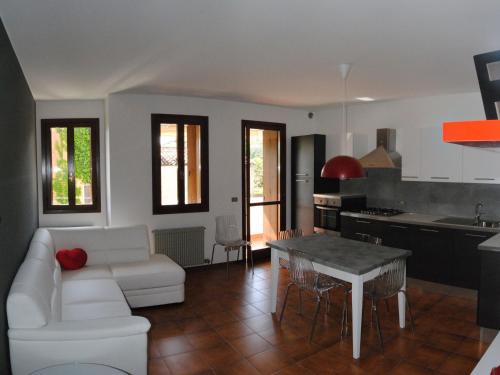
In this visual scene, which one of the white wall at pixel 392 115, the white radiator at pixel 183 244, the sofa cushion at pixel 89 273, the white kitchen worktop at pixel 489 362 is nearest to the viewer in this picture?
the white kitchen worktop at pixel 489 362

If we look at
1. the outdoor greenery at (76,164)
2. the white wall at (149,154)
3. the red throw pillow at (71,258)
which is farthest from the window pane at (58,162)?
the red throw pillow at (71,258)

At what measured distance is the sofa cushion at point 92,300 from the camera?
10.2ft

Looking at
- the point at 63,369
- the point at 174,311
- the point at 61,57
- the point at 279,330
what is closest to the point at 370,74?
the point at 279,330

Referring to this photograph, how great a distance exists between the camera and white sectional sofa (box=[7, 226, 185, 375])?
7.65 ft

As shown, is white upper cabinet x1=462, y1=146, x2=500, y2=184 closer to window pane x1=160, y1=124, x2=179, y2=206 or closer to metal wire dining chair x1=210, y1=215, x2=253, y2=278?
metal wire dining chair x1=210, y1=215, x2=253, y2=278

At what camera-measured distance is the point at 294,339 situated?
3418 millimetres

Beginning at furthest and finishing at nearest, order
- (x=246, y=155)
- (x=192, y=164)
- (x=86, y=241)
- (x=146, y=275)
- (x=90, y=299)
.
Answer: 1. (x=246, y=155)
2. (x=192, y=164)
3. (x=86, y=241)
4. (x=146, y=275)
5. (x=90, y=299)

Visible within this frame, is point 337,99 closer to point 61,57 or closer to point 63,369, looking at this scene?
point 61,57

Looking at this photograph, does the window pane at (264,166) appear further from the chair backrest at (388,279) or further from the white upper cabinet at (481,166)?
the chair backrest at (388,279)

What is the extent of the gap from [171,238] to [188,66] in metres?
2.66

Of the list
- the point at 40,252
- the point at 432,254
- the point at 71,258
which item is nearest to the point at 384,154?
the point at 432,254

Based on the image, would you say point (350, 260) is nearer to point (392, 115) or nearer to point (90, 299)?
point (90, 299)

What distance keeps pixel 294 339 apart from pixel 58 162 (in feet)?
14.9

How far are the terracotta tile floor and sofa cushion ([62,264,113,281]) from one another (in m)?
0.58
